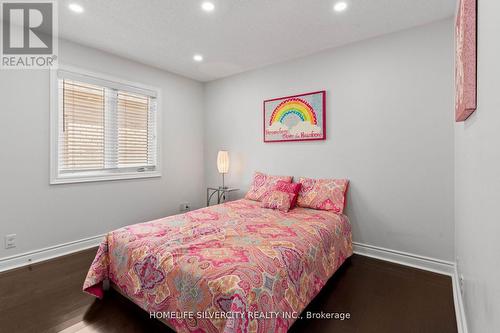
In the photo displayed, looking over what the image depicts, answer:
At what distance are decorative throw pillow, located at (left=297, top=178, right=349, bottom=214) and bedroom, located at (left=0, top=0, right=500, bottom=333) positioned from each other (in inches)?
0.9

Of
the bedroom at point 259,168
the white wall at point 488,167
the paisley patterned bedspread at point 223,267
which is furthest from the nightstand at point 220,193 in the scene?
the white wall at point 488,167

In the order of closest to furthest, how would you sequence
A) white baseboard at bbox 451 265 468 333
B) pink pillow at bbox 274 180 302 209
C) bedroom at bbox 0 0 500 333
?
bedroom at bbox 0 0 500 333 → white baseboard at bbox 451 265 468 333 → pink pillow at bbox 274 180 302 209

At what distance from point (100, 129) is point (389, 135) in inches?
140

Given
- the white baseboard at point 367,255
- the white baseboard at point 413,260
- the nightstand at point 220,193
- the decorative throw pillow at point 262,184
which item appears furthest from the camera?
the nightstand at point 220,193

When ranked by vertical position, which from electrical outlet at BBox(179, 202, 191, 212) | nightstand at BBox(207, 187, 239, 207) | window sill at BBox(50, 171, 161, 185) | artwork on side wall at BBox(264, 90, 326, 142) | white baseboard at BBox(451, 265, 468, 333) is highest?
artwork on side wall at BBox(264, 90, 326, 142)

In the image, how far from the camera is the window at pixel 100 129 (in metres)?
2.89

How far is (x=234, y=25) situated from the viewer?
2561 mm

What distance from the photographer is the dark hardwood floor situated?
1.69 meters

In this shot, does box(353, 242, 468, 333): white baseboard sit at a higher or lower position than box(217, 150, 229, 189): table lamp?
lower

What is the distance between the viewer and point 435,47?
2.46 metres

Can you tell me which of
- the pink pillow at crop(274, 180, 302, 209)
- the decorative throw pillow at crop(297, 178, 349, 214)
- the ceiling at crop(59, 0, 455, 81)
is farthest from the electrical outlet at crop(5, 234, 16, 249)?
Result: the decorative throw pillow at crop(297, 178, 349, 214)

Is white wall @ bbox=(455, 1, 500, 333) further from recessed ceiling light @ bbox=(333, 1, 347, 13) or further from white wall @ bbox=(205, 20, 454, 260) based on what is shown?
white wall @ bbox=(205, 20, 454, 260)

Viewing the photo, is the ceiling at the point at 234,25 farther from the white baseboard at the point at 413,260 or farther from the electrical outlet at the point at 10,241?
the white baseboard at the point at 413,260

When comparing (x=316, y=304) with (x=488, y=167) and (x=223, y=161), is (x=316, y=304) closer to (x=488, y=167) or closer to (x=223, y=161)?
(x=488, y=167)
